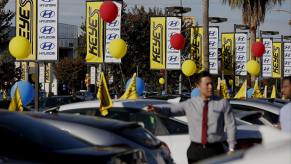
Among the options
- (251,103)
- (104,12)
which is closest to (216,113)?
(251,103)

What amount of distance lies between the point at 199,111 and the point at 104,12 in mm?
11065

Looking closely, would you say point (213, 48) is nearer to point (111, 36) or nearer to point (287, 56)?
point (111, 36)

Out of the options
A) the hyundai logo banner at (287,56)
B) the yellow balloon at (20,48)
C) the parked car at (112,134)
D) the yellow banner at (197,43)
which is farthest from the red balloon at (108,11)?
the hyundai logo banner at (287,56)

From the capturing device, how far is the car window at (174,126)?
8.91 metres

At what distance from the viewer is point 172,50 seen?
24.1 meters

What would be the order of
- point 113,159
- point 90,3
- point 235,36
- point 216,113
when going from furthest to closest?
1. point 235,36
2. point 90,3
3. point 216,113
4. point 113,159

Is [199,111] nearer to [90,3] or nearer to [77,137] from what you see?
[77,137]

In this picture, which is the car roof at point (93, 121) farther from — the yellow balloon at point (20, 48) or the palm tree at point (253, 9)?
the palm tree at point (253, 9)

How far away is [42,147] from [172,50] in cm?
1799

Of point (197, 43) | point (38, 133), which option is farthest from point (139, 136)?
point (197, 43)

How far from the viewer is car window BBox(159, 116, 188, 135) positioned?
29.2ft

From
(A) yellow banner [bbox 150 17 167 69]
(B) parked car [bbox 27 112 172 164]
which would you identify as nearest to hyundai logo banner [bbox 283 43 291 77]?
(A) yellow banner [bbox 150 17 167 69]

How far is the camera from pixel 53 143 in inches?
259

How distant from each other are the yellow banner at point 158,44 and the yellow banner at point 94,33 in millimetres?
3875
